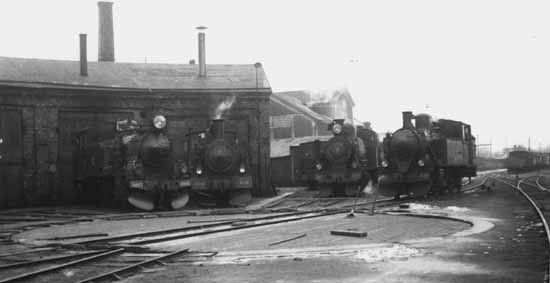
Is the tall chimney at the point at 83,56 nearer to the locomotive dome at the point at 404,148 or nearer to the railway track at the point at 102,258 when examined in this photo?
the locomotive dome at the point at 404,148

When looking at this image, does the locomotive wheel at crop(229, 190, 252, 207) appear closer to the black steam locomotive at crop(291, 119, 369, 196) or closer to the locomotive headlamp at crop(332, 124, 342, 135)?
the black steam locomotive at crop(291, 119, 369, 196)

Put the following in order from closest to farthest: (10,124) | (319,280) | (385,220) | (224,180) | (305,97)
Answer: (319,280), (385,220), (224,180), (10,124), (305,97)

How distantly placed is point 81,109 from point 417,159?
13505 millimetres

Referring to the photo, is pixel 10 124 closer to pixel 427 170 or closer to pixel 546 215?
pixel 427 170

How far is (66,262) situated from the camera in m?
9.29

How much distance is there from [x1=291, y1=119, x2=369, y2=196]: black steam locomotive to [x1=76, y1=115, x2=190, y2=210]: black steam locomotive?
258 inches

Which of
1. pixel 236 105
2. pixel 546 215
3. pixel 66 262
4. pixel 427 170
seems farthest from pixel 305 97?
pixel 66 262

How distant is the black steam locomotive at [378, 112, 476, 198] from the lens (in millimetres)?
22625

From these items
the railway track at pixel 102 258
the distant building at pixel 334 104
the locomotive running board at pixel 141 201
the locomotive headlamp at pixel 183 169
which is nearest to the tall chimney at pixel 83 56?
the locomotive headlamp at pixel 183 169

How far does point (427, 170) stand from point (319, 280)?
15813 millimetres

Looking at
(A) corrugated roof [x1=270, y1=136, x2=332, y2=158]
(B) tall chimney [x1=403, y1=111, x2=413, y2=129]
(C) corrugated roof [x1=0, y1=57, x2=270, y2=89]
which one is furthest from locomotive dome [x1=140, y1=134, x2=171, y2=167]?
(A) corrugated roof [x1=270, y1=136, x2=332, y2=158]

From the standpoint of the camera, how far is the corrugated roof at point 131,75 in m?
25.4

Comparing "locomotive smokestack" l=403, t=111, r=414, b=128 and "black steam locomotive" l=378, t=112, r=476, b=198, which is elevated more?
"locomotive smokestack" l=403, t=111, r=414, b=128

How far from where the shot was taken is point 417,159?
2272cm
